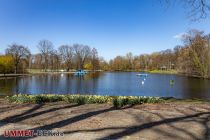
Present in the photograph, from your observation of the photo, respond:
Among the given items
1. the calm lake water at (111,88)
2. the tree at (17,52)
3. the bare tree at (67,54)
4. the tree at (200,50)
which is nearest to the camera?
the calm lake water at (111,88)

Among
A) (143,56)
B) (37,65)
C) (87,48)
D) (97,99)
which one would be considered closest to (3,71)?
(37,65)

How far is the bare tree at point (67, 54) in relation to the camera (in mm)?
120125

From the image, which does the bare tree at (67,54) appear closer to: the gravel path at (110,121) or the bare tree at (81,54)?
the bare tree at (81,54)

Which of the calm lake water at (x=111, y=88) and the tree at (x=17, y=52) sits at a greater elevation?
the tree at (x=17, y=52)

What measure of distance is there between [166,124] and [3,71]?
77.7 m

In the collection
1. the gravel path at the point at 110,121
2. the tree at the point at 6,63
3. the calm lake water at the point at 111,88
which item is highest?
the tree at the point at 6,63

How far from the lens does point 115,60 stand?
508 ft

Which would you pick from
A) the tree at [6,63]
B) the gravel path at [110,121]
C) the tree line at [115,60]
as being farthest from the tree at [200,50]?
the gravel path at [110,121]

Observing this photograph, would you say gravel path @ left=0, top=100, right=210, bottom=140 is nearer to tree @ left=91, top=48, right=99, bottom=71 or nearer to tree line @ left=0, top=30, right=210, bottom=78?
tree line @ left=0, top=30, right=210, bottom=78

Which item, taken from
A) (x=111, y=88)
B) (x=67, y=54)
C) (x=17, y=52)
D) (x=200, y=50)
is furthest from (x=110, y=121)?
(x=67, y=54)

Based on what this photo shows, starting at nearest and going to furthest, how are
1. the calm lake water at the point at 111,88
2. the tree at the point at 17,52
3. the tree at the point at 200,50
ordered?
the calm lake water at the point at 111,88 < the tree at the point at 200,50 < the tree at the point at 17,52

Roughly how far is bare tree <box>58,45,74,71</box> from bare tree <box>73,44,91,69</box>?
2.54m

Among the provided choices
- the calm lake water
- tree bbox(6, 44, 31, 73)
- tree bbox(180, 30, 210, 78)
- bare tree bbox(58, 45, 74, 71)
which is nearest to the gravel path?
the calm lake water

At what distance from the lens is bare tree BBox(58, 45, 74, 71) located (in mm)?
120125
